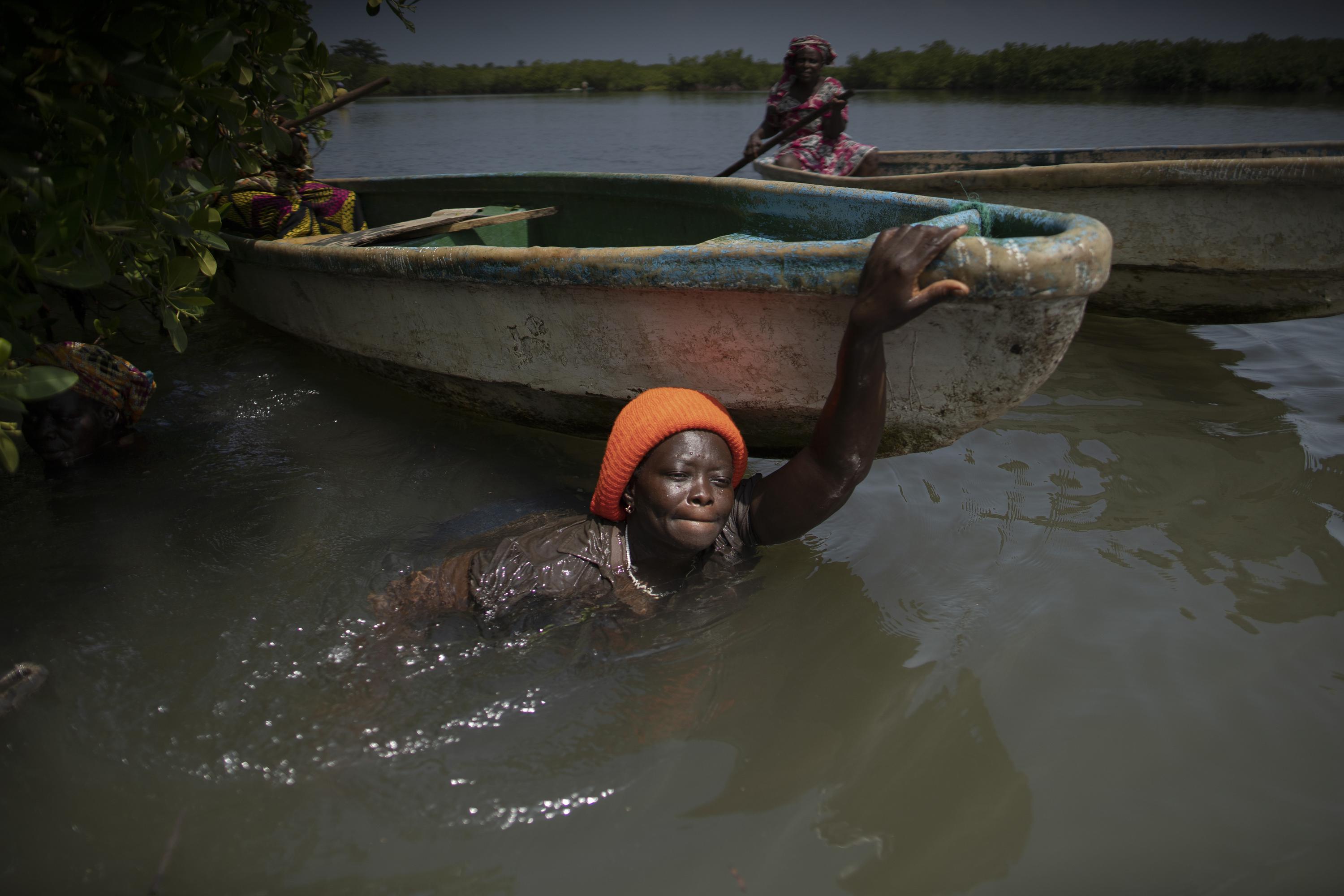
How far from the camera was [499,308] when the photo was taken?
9.82ft

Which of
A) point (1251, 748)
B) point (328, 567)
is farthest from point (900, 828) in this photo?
point (328, 567)

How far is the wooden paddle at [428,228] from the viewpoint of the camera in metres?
4.14

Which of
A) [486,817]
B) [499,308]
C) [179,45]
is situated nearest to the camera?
[179,45]

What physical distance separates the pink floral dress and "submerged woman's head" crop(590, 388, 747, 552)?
15.7ft

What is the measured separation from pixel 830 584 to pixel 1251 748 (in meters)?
1.13

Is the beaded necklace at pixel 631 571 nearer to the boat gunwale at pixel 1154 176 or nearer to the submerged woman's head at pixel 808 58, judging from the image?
the boat gunwale at pixel 1154 176

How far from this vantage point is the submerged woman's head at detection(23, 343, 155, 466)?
326cm

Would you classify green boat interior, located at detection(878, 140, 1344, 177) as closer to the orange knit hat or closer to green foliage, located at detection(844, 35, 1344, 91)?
the orange knit hat

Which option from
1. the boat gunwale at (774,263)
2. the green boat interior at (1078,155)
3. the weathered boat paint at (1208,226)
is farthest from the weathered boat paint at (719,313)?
the green boat interior at (1078,155)

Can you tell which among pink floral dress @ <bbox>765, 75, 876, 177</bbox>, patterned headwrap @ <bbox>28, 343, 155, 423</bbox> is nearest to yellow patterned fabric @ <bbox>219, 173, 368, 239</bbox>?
patterned headwrap @ <bbox>28, 343, 155, 423</bbox>

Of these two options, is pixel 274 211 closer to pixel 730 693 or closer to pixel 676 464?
pixel 676 464

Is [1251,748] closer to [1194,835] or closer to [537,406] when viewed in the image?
[1194,835]

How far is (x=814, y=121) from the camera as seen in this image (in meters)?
6.54

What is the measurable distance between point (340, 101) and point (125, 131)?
2.05m
